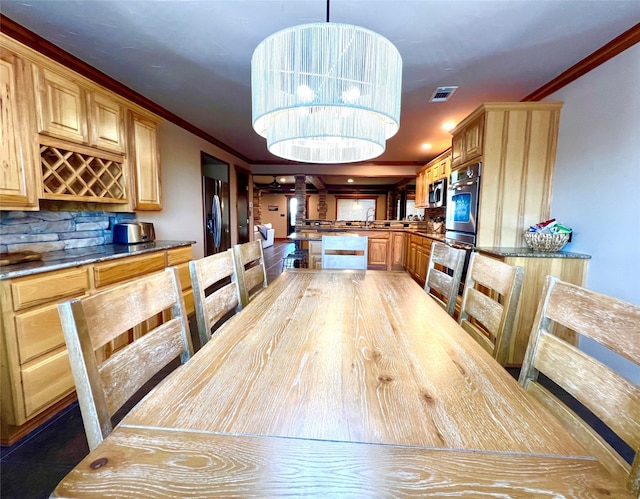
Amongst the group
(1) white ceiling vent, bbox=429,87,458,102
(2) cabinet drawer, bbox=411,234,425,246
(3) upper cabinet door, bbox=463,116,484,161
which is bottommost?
(2) cabinet drawer, bbox=411,234,425,246

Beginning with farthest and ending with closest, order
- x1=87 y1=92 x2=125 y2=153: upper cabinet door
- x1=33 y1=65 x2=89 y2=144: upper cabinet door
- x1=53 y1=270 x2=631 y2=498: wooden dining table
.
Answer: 1. x1=87 y1=92 x2=125 y2=153: upper cabinet door
2. x1=33 y1=65 x2=89 y2=144: upper cabinet door
3. x1=53 y1=270 x2=631 y2=498: wooden dining table

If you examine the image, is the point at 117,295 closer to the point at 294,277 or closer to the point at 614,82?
the point at 294,277

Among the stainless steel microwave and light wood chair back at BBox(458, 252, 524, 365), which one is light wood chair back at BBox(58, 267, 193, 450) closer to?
light wood chair back at BBox(458, 252, 524, 365)

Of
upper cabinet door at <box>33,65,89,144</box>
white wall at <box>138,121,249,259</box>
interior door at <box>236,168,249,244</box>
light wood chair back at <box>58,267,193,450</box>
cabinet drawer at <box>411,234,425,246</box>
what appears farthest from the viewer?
interior door at <box>236,168,249,244</box>

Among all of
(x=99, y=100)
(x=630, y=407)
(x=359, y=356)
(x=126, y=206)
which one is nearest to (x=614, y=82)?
(x=630, y=407)

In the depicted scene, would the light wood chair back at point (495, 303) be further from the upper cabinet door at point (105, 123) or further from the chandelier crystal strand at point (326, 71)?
the upper cabinet door at point (105, 123)

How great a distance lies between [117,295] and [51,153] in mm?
2002

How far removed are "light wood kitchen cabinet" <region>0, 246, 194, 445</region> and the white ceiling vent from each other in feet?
10.4

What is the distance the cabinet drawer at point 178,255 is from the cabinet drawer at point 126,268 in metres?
0.10

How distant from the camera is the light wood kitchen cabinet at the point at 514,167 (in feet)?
8.48

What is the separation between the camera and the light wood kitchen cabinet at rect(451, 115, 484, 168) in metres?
2.76

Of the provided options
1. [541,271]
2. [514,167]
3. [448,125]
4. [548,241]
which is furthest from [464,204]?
[448,125]

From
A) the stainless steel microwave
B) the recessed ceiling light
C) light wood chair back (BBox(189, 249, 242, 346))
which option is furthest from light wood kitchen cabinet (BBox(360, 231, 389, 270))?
light wood chair back (BBox(189, 249, 242, 346))

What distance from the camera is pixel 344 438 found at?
548 millimetres
